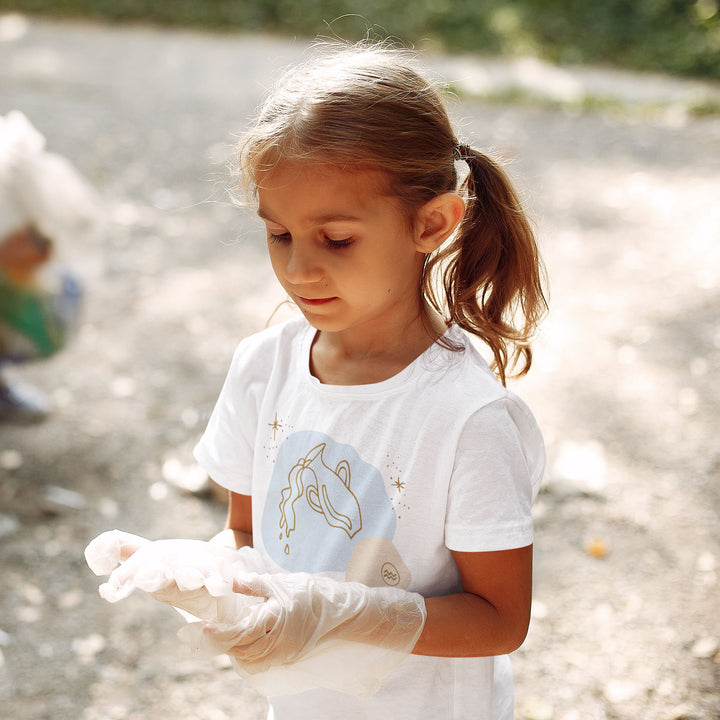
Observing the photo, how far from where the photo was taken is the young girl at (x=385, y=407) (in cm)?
124

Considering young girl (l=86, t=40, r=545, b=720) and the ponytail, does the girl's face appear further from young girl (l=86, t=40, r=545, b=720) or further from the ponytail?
the ponytail

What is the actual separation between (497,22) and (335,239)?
958cm

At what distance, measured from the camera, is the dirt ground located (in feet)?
8.41

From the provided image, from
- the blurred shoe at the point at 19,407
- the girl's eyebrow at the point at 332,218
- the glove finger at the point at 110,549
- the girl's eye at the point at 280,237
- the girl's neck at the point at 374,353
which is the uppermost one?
the girl's eyebrow at the point at 332,218

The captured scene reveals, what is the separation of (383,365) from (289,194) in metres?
0.32

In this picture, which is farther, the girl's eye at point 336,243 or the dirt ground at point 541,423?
the dirt ground at point 541,423

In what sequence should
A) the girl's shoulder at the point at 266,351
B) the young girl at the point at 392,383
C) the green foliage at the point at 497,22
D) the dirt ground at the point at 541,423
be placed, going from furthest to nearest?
the green foliage at the point at 497,22, the dirt ground at the point at 541,423, the girl's shoulder at the point at 266,351, the young girl at the point at 392,383

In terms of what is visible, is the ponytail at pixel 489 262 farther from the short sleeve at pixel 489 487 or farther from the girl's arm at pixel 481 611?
the girl's arm at pixel 481 611

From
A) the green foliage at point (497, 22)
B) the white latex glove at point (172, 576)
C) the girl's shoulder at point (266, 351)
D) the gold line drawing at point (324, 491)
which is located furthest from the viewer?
the green foliage at point (497, 22)

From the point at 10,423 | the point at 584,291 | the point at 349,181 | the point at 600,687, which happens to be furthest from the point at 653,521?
the point at 10,423

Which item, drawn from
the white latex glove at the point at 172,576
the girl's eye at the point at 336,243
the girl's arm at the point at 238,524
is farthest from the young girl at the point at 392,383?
the white latex glove at the point at 172,576

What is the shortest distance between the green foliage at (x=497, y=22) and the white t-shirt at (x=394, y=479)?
26.5 feet

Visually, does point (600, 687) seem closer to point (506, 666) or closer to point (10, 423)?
point (506, 666)

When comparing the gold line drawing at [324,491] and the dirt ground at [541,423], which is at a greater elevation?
the gold line drawing at [324,491]
